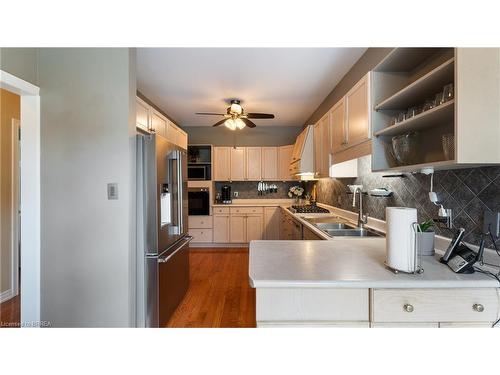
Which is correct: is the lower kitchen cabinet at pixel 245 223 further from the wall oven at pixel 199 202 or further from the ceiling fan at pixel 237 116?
the ceiling fan at pixel 237 116

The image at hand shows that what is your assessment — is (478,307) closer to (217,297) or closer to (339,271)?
(339,271)

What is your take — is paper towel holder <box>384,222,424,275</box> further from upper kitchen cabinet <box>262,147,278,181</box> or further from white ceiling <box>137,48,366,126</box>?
upper kitchen cabinet <box>262,147,278,181</box>

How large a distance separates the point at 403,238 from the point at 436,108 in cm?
67

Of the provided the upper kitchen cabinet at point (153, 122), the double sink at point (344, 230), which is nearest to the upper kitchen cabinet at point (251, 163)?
the upper kitchen cabinet at point (153, 122)

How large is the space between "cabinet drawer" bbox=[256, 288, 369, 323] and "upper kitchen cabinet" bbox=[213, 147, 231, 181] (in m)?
4.34

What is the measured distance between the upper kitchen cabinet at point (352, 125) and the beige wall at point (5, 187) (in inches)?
145

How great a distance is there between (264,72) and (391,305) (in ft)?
8.59

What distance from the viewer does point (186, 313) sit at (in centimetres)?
246

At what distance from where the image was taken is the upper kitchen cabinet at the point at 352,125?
1.88 metres

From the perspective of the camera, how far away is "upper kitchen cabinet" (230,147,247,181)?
5.32 metres

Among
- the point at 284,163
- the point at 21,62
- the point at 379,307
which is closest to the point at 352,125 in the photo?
the point at 379,307

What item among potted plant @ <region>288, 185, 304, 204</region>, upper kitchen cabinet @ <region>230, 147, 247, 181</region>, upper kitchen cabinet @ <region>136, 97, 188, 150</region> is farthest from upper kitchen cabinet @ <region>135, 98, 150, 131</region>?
potted plant @ <region>288, 185, 304, 204</region>
